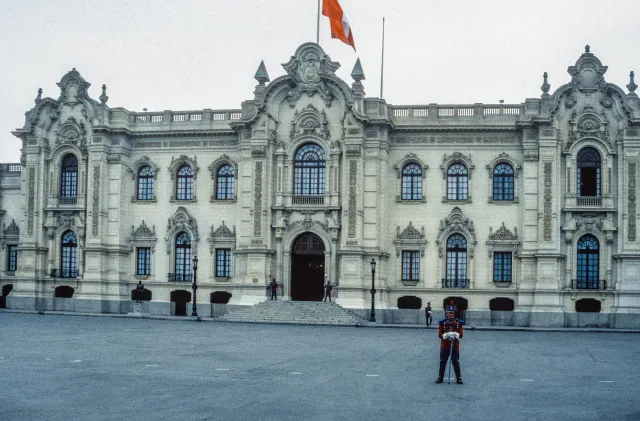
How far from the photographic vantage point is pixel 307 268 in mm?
48875

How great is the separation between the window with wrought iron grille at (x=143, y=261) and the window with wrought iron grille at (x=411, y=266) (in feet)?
53.4

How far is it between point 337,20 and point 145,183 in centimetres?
1620

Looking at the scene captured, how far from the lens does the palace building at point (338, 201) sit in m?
46.0

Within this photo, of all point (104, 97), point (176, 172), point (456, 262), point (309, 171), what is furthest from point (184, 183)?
point (456, 262)

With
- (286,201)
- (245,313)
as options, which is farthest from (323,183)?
(245,313)

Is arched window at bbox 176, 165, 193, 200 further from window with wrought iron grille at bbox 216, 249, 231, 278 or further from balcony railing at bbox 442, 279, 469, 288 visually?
balcony railing at bbox 442, 279, 469, 288

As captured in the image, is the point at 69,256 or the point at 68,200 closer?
the point at 68,200

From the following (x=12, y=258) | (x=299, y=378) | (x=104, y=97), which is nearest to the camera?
(x=299, y=378)

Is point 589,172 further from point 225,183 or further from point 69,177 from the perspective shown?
point 69,177

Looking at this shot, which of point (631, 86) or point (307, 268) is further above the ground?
point (631, 86)

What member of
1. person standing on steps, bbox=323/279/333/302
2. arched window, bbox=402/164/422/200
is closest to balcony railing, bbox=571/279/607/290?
arched window, bbox=402/164/422/200

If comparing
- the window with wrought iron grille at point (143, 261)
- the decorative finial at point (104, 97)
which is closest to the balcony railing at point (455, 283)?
the window with wrought iron grille at point (143, 261)

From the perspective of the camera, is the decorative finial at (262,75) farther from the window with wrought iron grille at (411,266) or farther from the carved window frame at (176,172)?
the window with wrought iron grille at (411,266)

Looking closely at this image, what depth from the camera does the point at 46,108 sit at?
172ft
